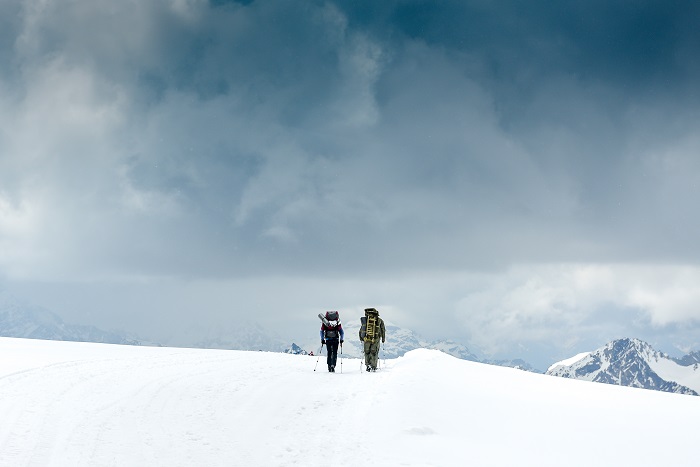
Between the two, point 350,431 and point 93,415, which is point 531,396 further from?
point 93,415

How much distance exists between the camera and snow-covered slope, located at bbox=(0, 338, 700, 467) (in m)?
10.8

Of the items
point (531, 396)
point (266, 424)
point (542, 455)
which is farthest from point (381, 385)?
point (542, 455)

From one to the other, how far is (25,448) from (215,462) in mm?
3453

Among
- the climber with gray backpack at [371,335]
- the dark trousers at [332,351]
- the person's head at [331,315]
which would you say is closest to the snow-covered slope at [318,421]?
the dark trousers at [332,351]

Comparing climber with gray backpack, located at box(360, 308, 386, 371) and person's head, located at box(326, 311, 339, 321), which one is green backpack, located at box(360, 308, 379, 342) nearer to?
climber with gray backpack, located at box(360, 308, 386, 371)

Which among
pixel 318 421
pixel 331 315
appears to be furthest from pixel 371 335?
pixel 318 421

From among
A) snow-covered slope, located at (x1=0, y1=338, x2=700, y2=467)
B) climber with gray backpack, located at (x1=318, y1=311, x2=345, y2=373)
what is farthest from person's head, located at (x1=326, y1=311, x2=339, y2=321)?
snow-covered slope, located at (x1=0, y1=338, x2=700, y2=467)

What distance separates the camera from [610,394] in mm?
18328

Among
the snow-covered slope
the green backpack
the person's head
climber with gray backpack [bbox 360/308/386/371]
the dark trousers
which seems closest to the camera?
the snow-covered slope

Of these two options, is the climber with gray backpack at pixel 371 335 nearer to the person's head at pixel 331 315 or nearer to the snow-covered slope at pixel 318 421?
the person's head at pixel 331 315

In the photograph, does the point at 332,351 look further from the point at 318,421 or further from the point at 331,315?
the point at 318,421

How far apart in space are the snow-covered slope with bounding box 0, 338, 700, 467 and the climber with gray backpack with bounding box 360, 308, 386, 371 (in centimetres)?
587

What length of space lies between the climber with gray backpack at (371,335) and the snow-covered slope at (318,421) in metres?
5.87

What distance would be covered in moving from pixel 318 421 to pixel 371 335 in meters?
13.4
